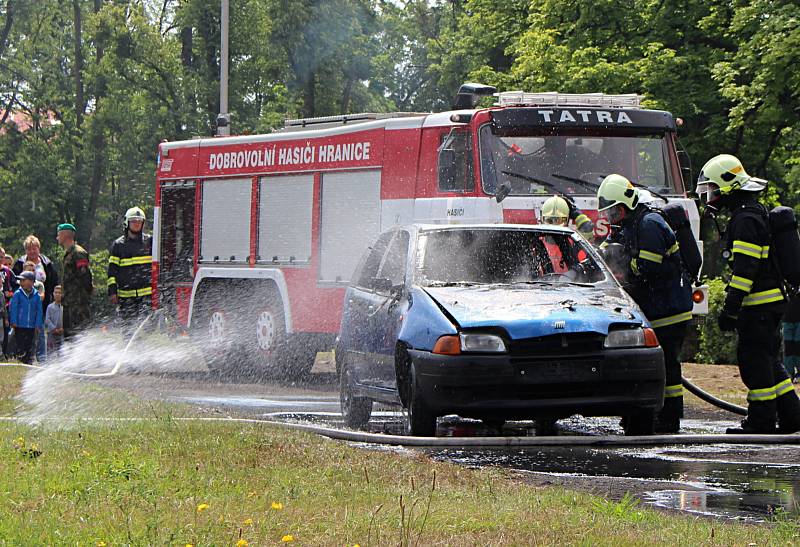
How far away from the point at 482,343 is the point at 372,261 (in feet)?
8.19

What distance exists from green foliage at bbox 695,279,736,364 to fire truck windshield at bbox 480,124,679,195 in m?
7.12

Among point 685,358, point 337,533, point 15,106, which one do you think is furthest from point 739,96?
point 15,106

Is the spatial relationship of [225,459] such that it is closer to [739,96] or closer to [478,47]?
[739,96]

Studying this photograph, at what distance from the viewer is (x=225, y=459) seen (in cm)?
802

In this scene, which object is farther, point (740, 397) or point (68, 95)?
point (68, 95)

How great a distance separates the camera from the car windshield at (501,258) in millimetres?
10305

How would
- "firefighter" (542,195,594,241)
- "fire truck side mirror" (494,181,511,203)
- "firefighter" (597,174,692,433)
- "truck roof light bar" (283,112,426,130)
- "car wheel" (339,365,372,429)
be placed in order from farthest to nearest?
"truck roof light bar" (283,112,426,130) < "fire truck side mirror" (494,181,511,203) < "firefighter" (542,195,594,241) < "car wheel" (339,365,372,429) < "firefighter" (597,174,692,433)

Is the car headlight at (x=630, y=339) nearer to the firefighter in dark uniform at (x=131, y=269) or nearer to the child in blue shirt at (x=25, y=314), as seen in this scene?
the firefighter in dark uniform at (x=131, y=269)

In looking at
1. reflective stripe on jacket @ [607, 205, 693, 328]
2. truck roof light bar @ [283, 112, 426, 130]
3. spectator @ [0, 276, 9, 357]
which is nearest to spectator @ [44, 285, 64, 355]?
spectator @ [0, 276, 9, 357]

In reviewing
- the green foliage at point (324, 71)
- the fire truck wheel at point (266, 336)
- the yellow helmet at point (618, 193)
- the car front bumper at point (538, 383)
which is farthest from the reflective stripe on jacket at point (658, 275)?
the green foliage at point (324, 71)

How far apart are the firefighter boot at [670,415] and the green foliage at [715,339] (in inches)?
451

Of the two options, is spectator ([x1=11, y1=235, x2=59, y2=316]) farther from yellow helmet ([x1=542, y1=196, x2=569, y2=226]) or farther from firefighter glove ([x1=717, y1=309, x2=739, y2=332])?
firefighter glove ([x1=717, y1=309, x2=739, y2=332])

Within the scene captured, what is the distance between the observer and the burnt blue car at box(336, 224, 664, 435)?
9.19 meters

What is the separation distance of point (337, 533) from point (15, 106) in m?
55.9
